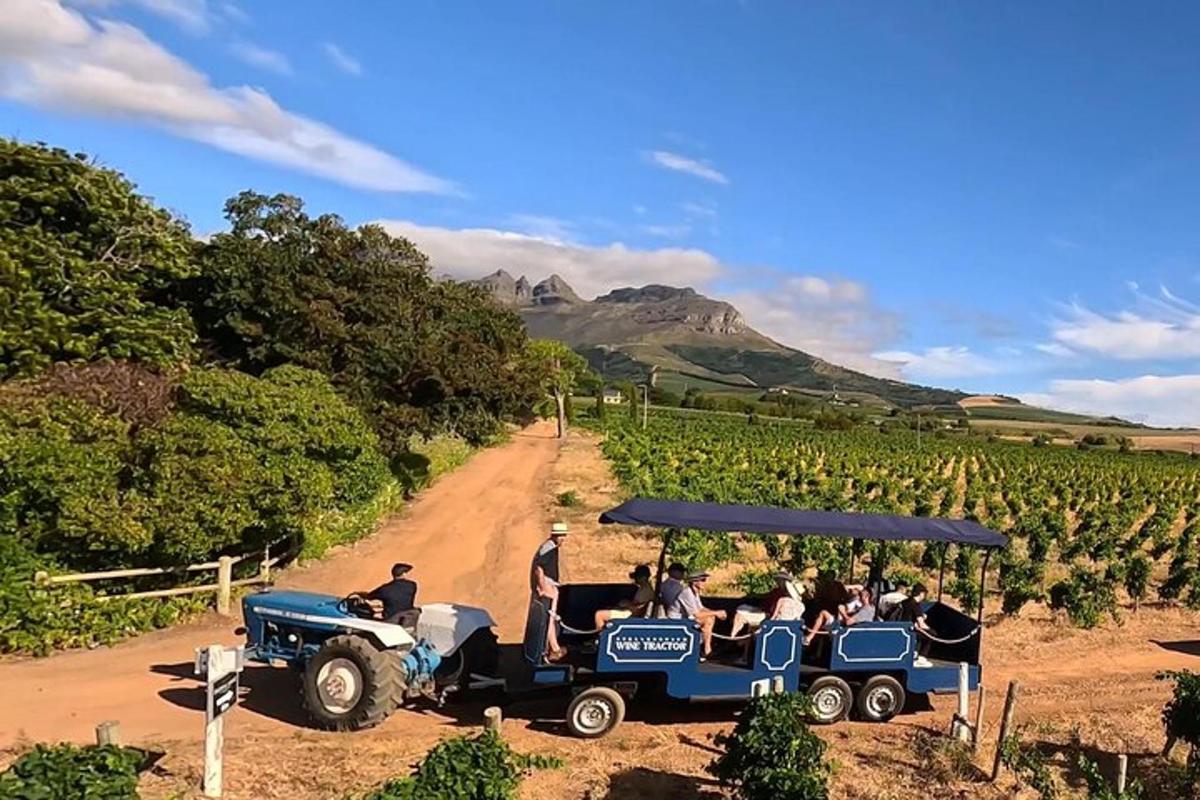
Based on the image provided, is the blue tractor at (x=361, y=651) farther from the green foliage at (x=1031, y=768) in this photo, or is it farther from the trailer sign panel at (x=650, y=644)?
the green foliage at (x=1031, y=768)

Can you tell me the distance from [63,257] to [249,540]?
360 inches

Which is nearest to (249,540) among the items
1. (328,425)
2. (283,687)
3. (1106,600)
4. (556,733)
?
(328,425)

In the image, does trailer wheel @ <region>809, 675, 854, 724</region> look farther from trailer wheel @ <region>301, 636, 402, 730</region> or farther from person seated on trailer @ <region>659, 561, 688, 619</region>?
trailer wheel @ <region>301, 636, 402, 730</region>

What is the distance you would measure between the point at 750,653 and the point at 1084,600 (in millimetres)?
10268

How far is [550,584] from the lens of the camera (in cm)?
1071

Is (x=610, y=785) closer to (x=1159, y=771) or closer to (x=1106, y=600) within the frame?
(x=1159, y=771)

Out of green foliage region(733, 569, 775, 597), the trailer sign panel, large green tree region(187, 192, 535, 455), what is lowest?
green foliage region(733, 569, 775, 597)

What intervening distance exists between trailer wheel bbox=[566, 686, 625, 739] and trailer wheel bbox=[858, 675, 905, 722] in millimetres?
3099

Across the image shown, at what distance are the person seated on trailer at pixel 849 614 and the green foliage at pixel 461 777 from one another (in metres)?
4.93

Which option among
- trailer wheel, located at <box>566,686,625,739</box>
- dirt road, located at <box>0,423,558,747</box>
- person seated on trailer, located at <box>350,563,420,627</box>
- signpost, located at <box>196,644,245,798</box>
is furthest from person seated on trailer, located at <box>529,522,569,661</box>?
signpost, located at <box>196,644,245,798</box>

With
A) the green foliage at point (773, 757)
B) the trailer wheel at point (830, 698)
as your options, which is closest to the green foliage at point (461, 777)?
the green foliage at point (773, 757)

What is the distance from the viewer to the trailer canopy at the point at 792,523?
1065cm

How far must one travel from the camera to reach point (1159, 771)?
399 inches

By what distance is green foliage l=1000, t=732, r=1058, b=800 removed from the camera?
820cm
